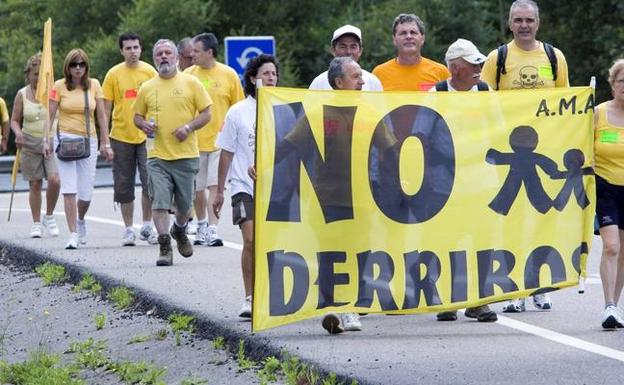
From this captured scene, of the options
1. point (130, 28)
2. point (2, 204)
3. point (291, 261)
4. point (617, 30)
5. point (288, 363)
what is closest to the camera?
point (288, 363)

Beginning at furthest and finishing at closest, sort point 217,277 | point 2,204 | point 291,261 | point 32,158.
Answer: point 2,204, point 32,158, point 217,277, point 291,261

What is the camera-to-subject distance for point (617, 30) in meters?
39.2

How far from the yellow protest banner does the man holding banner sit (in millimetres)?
1034

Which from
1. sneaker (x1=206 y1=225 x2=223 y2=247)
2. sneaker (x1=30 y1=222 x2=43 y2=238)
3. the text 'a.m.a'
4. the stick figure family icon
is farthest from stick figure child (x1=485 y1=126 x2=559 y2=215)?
sneaker (x1=30 y1=222 x2=43 y2=238)

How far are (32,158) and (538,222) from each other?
873 centimetres

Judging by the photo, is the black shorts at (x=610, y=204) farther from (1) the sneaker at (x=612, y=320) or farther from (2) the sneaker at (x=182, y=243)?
(2) the sneaker at (x=182, y=243)

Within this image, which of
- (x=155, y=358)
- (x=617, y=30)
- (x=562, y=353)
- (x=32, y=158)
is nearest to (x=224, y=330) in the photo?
(x=155, y=358)

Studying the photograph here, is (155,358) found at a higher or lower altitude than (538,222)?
lower

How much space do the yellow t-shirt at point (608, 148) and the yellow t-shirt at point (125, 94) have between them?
656 centimetres

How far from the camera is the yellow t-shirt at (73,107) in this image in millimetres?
16781

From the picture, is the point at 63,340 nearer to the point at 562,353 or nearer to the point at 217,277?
the point at 217,277

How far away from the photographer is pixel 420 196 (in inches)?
422

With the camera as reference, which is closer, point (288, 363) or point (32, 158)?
point (288, 363)

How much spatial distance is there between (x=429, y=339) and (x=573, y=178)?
1359 mm
